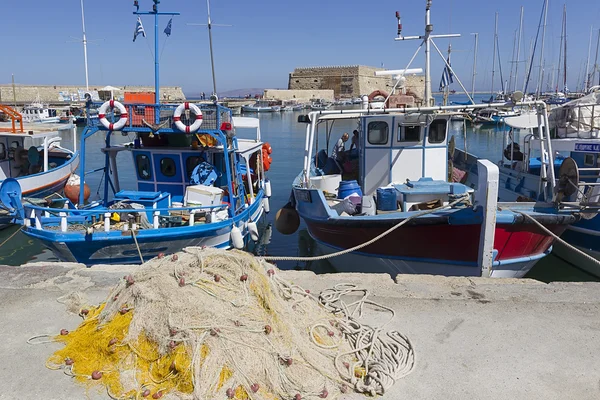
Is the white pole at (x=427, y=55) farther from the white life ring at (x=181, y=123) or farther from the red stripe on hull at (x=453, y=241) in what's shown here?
the white life ring at (x=181, y=123)

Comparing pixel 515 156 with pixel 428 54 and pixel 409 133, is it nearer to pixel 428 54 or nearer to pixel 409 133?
pixel 428 54

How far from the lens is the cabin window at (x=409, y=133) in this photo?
951 cm

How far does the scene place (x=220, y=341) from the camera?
11.2 ft

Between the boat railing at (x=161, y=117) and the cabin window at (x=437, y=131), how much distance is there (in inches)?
157

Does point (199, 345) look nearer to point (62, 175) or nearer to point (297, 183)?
point (297, 183)

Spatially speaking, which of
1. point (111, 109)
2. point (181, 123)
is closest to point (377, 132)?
point (181, 123)

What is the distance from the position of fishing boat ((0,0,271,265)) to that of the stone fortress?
80.4 meters

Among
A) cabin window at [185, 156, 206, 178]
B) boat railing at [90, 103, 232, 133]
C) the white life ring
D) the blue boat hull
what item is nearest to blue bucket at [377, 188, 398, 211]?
the blue boat hull

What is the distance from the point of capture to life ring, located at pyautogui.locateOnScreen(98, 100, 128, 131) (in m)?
8.88

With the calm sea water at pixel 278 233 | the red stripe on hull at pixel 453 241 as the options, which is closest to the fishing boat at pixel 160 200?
the calm sea water at pixel 278 233

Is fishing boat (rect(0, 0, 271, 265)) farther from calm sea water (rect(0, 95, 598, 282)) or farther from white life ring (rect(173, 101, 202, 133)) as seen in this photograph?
calm sea water (rect(0, 95, 598, 282))

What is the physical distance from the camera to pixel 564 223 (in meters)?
7.13

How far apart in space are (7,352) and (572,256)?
10081 mm

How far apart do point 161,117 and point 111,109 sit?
0.88 meters
